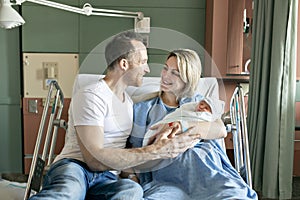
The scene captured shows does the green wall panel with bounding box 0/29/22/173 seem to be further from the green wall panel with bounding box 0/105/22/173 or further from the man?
the man

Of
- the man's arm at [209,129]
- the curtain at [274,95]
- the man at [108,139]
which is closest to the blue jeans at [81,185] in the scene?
the man at [108,139]

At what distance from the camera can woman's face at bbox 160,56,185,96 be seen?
5.16 ft

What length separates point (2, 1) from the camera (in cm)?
190

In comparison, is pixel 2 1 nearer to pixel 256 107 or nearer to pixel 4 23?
pixel 4 23

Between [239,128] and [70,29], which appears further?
[70,29]

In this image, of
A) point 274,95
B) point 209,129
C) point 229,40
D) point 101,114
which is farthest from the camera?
point 229,40

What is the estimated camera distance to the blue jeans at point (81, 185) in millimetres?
1394

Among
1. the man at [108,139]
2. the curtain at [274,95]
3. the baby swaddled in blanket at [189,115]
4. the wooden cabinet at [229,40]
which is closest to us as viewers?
the man at [108,139]

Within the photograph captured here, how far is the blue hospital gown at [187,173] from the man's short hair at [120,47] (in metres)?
0.26

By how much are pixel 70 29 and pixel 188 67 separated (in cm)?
151

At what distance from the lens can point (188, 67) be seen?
1.56 m

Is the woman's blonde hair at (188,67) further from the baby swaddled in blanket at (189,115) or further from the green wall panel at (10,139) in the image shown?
the green wall panel at (10,139)

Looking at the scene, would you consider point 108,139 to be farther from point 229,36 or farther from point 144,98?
point 229,36

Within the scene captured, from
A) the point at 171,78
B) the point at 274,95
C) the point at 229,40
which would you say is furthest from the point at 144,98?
the point at 229,40
